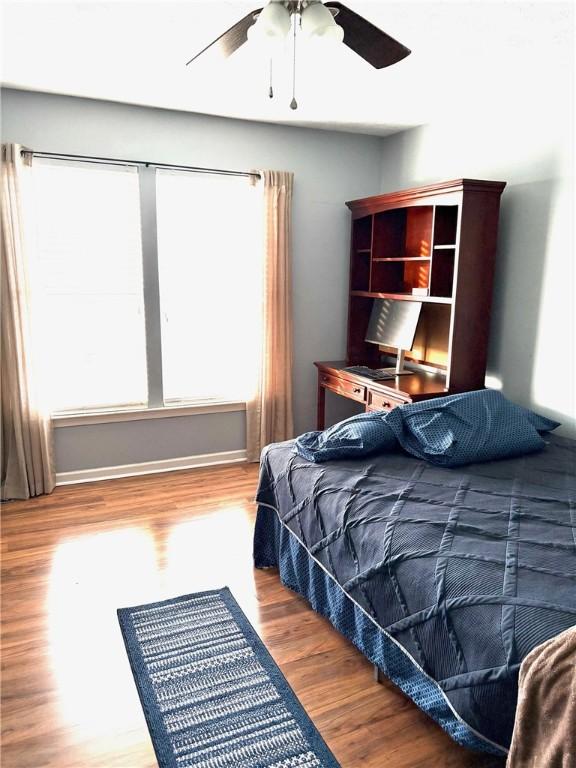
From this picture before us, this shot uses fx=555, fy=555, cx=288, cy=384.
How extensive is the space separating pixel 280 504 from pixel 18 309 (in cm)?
209

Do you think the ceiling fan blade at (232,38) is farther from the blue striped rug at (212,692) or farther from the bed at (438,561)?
the blue striped rug at (212,692)

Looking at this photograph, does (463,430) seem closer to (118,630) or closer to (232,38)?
(118,630)

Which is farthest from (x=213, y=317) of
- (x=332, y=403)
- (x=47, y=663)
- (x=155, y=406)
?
(x=47, y=663)

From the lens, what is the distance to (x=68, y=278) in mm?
3621

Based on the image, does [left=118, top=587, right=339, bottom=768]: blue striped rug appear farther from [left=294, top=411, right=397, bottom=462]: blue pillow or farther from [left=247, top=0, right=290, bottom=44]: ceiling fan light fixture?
[left=247, top=0, right=290, bottom=44]: ceiling fan light fixture

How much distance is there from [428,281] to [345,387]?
36.0 inches

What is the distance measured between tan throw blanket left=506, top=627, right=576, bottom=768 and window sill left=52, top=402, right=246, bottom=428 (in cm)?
310

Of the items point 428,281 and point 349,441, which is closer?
point 349,441

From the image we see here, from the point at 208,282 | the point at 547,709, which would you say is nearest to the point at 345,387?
the point at 208,282

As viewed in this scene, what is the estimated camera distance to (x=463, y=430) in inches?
102

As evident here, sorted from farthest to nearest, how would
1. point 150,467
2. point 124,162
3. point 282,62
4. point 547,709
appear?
point 150,467 → point 124,162 → point 282,62 → point 547,709

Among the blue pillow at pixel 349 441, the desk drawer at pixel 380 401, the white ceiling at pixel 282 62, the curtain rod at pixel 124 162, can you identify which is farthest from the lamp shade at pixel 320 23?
the curtain rod at pixel 124 162

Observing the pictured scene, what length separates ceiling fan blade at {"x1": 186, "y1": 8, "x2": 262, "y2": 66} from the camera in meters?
1.82

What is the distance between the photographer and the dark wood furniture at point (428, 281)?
10.4 ft
